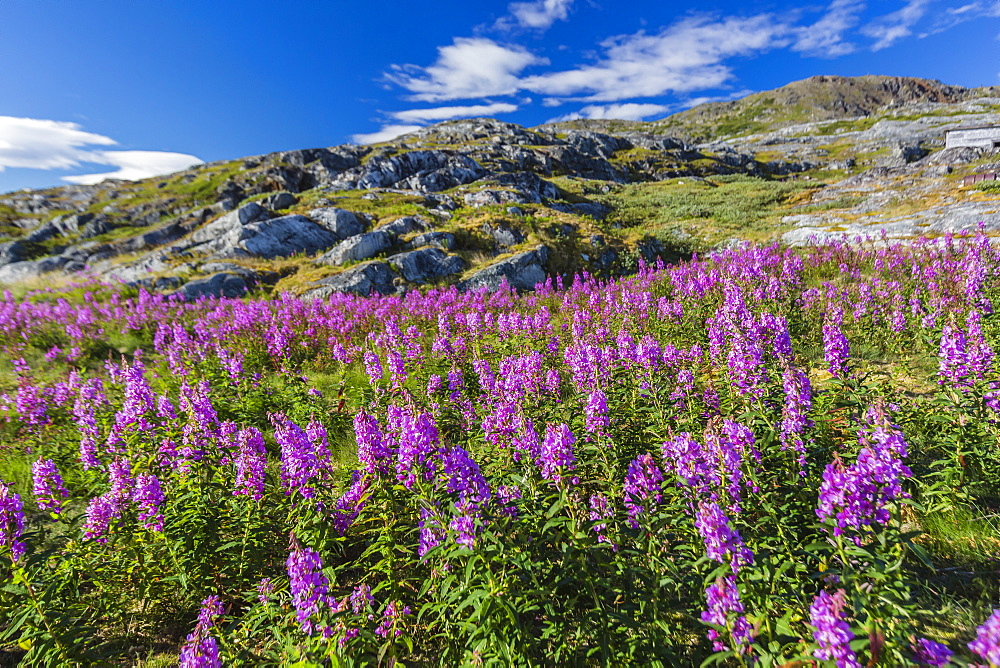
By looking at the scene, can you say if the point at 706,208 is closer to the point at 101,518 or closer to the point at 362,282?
the point at 362,282

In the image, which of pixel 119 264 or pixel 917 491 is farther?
pixel 119 264

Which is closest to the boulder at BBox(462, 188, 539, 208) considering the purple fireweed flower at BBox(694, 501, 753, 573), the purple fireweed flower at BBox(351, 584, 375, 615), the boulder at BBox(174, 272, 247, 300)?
the boulder at BBox(174, 272, 247, 300)

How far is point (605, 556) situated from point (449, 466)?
1.33 metres

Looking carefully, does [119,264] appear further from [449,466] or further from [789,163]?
[789,163]

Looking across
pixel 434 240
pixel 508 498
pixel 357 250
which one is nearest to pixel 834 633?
pixel 508 498

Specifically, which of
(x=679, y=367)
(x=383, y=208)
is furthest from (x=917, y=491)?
(x=383, y=208)

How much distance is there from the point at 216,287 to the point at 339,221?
9388mm

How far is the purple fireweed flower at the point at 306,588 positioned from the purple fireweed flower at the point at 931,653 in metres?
3.39

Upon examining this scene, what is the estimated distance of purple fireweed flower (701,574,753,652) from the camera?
222 centimetres

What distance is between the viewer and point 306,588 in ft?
8.54

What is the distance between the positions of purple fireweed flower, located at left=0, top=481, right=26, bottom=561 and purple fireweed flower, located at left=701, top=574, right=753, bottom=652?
5.02 m

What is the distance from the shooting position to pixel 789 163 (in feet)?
266

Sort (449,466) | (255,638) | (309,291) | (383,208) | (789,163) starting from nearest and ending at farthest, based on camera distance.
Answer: (449,466)
(255,638)
(309,291)
(383,208)
(789,163)

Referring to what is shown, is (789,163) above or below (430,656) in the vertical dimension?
above
